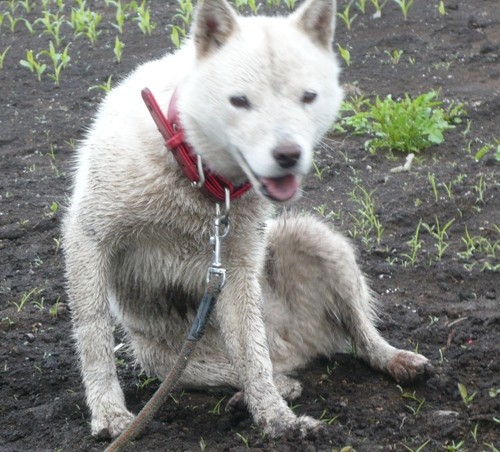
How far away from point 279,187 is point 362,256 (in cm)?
199

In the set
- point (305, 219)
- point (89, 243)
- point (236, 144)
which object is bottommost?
point (305, 219)

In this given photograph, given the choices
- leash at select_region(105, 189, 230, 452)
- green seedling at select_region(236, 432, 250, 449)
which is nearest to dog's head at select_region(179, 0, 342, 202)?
leash at select_region(105, 189, 230, 452)

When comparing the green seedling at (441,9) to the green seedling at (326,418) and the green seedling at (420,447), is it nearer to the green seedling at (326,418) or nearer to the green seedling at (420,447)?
the green seedling at (326,418)

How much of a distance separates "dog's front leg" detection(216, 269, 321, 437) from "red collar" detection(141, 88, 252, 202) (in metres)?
0.44

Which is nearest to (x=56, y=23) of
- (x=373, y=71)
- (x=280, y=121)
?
(x=373, y=71)

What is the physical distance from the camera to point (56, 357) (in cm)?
476

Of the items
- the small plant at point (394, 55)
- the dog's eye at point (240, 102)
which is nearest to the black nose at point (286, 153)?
the dog's eye at point (240, 102)

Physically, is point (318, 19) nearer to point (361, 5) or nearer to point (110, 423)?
point (110, 423)

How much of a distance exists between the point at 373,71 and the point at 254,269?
12.9ft

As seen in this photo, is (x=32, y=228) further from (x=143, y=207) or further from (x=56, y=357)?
(x=143, y=207)

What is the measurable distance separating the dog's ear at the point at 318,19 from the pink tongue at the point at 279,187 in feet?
2.17

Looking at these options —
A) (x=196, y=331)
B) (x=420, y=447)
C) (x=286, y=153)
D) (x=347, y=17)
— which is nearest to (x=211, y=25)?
(x=286, y=153)

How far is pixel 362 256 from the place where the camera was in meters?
5.63

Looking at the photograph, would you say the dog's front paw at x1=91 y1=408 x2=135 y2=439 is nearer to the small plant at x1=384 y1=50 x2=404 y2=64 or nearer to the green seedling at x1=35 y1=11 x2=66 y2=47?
the small plant at x1=384 y1=50 x2=404 y2=64
